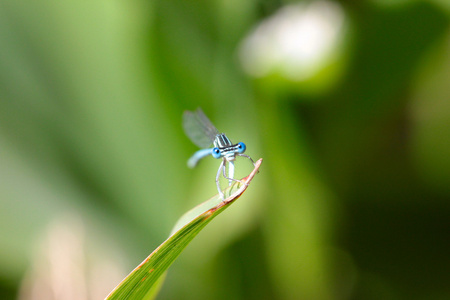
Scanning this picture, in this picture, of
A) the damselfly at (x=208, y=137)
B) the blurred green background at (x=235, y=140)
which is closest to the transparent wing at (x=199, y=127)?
the damselfly at (x=208, y=137)

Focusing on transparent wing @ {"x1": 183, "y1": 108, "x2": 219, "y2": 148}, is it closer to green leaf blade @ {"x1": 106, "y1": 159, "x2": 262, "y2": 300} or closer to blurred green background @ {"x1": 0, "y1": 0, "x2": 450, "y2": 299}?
blurred green background @ {"x1": 0, "y1": 0, "x2": 450, "y2": 299}

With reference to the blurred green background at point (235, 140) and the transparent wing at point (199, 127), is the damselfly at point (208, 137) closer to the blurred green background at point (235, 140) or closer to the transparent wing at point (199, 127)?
the transparent wing at point (199, 127)

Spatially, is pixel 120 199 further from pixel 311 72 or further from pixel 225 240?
pixel 311 72

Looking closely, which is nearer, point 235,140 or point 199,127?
point 199,127

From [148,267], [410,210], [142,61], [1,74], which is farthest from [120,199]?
[148,267]

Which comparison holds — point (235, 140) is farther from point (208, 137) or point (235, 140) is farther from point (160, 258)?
point (160, 258)

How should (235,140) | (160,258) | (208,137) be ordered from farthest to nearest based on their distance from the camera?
(235,140)
(208,137)
(160,258)

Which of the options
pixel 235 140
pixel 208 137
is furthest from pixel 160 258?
pixel 235 140
